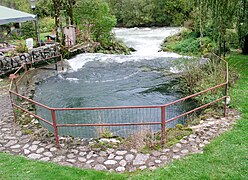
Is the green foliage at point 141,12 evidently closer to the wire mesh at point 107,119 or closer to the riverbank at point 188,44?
the riverbank at point 188,44

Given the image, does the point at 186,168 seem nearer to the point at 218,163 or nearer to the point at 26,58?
the point at 218,163

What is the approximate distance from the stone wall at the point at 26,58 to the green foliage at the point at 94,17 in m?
5.25

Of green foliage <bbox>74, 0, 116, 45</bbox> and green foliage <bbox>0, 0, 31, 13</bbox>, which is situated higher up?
green foliage <bbox>0, 0, 31, 13</bbox>

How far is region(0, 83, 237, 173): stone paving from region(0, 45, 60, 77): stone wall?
5.20m

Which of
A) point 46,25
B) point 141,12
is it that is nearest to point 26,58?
point 46,25

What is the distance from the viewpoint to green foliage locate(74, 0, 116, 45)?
18516mm

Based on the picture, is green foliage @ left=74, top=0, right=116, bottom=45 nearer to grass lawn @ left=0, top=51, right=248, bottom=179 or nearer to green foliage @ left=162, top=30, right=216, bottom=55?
green foliage @ left=162, top=30, right=216, bottom=55

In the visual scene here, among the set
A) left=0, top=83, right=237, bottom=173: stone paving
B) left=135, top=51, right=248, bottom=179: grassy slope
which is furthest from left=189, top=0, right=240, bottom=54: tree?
left=135, top=51, right=248, bottom=179: grassy slope

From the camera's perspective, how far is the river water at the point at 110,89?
7845mm

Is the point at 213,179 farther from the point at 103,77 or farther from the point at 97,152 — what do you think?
the point at 103,77

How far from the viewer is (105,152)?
5.36 metres

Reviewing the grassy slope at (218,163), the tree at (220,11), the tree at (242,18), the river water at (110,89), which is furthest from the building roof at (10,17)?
the grassy slope at (218,163)

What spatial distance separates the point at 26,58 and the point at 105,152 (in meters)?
8.17

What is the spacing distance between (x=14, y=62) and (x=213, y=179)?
9.59 meters
